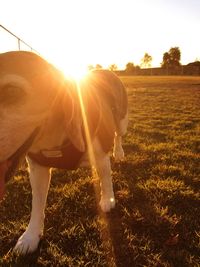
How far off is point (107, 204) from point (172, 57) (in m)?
112

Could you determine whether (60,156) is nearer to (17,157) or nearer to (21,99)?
(17,157)

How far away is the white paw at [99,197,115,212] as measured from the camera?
4.57 metres

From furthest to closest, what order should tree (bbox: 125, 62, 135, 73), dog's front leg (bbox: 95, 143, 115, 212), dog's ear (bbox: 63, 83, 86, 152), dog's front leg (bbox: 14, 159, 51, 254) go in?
tree (bbox: 125, 62, 135, 73) < dog's front leg (bbox: 95, 143, 115, 212) < dog's front leg (bbox: 14, 159, 51, 254) < dog's ear (bbox: 63, 83, 86, 152)

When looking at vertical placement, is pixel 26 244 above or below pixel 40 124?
below

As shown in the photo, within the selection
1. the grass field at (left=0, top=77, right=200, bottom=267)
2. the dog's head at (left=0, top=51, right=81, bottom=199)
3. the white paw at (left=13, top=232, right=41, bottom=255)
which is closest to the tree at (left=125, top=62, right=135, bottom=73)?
the grass field at (left=0, top=77, right=200, bottom=267)

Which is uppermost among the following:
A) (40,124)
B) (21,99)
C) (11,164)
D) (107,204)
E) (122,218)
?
(21,99)

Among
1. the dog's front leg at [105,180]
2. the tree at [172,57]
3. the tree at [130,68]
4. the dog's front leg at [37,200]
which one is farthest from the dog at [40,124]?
A: the tree at [172,57]

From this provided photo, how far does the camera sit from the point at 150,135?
9.01 meters

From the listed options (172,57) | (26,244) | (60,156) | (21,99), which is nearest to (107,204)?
(26,244)

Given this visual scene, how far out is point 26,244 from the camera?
12.4 ft

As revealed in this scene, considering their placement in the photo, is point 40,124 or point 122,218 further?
point 122,218

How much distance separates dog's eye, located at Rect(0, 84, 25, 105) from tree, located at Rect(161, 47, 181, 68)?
111009 millimetres

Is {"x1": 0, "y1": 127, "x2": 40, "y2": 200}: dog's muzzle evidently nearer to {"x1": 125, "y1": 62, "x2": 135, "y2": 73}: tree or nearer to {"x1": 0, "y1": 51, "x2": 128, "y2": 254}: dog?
{"x1": 0, "y1": 51, "x2": 128, "y2": 254}: dog

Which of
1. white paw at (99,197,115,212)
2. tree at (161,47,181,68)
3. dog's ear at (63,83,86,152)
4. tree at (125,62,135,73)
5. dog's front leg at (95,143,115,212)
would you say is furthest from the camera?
tree at (161,47,181,68)
